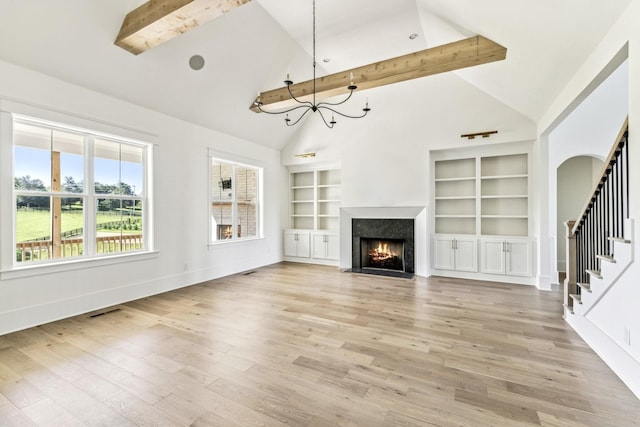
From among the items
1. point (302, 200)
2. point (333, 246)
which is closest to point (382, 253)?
point (333, 246)

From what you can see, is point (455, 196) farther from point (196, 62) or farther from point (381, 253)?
point (196, 62)

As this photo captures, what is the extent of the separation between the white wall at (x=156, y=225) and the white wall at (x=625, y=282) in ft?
18.0

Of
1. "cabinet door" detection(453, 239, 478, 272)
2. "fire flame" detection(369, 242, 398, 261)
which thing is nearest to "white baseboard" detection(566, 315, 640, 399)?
"cabinet door" detection(453, 239, 478, 272)

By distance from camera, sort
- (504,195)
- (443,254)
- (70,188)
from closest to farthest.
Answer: (70,188)
(504,195)
(443,254)

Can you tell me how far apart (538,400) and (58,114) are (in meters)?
5.51

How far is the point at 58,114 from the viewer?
3.51 m

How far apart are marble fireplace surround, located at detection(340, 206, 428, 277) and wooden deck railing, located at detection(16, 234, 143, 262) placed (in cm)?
398

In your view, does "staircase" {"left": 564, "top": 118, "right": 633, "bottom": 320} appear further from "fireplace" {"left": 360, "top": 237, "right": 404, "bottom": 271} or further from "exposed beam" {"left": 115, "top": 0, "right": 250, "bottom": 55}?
"exposed beam" {"left": 115, "top": 0, "right": 250, "bottom": 55}

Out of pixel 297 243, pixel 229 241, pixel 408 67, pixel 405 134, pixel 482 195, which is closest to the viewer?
pixel 408 67

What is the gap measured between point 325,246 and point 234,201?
2.40 m

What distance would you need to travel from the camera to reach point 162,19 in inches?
119

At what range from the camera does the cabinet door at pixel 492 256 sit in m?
5.32

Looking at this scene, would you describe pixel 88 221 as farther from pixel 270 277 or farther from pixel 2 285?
pixel 270 277

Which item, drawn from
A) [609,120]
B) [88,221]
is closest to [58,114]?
[88,221]
